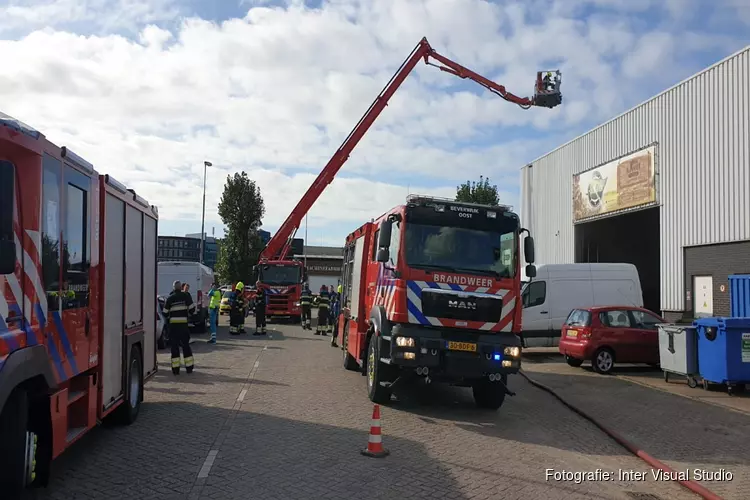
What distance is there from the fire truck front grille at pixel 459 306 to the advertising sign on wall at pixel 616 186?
1616cm

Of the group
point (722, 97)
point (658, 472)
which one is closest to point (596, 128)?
point (722, 97)

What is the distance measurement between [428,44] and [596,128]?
811 cm

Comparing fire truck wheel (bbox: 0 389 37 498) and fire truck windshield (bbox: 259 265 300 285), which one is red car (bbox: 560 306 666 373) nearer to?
fire truck wheel (bbox: 0 389 37 498)

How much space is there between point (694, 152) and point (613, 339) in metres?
9.38

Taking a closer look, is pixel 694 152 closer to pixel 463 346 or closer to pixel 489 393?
pixel 489 393

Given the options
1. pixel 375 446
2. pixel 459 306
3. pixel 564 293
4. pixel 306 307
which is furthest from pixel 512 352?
pixel 306 307

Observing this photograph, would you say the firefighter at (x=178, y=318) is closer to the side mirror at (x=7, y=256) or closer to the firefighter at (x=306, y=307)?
the side mirror at (x=7, y=256)

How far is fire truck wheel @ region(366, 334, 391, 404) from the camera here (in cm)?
1004

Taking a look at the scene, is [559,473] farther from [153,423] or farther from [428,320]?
[153,423]

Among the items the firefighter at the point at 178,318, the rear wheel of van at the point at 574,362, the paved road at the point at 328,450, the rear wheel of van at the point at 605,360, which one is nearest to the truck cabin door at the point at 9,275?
the paved road at the point at 328,450

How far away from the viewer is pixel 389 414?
959cm

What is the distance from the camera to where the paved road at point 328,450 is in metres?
6.02

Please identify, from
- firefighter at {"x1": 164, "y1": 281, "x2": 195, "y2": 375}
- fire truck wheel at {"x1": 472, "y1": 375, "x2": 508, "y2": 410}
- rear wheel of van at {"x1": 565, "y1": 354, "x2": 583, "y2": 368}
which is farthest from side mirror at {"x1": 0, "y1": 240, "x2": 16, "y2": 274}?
rear wheel of van at {"x1": 565, "y1": 354, "x2": 583, "y2": 368}

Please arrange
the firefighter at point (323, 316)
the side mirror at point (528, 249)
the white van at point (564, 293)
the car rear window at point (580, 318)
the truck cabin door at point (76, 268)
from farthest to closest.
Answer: the firefighter at point (323, 316), the white van at point (564, 293), the car rear window at point (580, 318), the side mirror at point (528, 249), the truck cabin door at point (76, 268)
